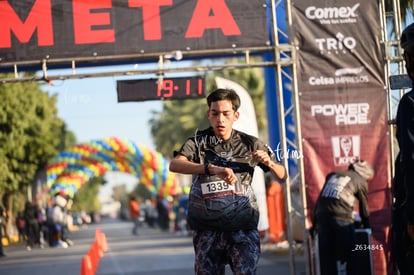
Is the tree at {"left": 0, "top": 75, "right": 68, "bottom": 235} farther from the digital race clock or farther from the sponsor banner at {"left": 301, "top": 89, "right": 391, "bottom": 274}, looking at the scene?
the sponsor banner at {"left": 301, "top": 89, "right": 391, "bottom": 274}

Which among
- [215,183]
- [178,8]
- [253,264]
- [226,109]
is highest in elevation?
[178,8]

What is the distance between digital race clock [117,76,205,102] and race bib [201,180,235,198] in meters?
5.25

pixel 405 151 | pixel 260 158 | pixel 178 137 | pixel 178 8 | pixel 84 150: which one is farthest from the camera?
pixel 178 137

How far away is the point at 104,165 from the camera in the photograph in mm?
45500

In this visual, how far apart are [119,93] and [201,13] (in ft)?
5.07

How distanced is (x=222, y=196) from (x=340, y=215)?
4045 mm

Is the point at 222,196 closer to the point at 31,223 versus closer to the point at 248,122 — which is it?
the point at 248,122

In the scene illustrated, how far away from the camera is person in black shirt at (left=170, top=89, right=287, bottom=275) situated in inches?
277

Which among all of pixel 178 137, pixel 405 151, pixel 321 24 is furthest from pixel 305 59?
pixel 178 137

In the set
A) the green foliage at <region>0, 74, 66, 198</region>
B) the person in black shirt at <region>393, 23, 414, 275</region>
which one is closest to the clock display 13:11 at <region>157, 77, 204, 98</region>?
the person in black shirt at <region>393, 23, 414, 275</region>

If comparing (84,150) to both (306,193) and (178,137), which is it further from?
(306,193)

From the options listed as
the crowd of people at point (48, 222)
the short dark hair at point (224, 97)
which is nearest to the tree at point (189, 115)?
the crowd of people at point (48, 222)

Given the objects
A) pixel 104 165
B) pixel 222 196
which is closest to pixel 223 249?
pixel 222 196

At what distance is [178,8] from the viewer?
1181 centimetres
